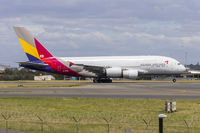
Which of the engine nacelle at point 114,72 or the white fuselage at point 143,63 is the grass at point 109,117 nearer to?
the engine nacelle at point 114,72

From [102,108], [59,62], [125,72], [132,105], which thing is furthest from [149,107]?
[59,62]

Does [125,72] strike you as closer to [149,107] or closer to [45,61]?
[45,61]

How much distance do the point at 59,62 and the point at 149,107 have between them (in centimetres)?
4187

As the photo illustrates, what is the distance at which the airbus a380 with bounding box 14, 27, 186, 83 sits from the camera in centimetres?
6250

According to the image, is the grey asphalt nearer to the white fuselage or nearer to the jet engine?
the jet engine

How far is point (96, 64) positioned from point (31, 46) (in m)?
13.9

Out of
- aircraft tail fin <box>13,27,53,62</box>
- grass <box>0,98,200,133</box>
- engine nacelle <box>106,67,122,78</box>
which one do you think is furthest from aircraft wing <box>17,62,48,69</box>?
grass <box>0,98,200,133</box>

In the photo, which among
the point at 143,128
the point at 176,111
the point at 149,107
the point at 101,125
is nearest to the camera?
the point at 143,128

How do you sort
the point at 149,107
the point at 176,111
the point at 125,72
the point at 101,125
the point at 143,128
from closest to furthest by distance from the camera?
the point at 143,128 → the point at 101,125 → the point at 176,111 → the point at 149,107 → the point at 125,72

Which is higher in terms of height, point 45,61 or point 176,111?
point 45,61

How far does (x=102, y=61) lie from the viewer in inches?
2554

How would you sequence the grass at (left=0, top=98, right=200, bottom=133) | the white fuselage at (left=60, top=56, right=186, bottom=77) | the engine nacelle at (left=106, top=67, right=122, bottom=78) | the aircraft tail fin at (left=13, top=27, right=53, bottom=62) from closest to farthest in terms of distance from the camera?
1. the grass at (left=0, top=98, right=200, bottom=133)
2. the white fuselage at (left=60, top=56, right=186, bottom=77)
3. the engine nacelle at (left=106, top=67, right=122, bottom=78)
4. the aircraft tail fin at (left=13, top=27, right=53, bottom=62)

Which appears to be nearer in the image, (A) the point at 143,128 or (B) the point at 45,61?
(A) the point at 143,128

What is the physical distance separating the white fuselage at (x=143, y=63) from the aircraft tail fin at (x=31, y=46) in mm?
5161
